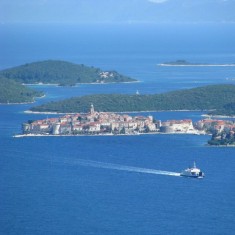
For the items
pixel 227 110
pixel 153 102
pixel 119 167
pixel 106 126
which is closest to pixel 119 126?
pixel 106 126

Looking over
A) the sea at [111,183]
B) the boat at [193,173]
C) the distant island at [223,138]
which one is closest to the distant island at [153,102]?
the sea at [111,183]

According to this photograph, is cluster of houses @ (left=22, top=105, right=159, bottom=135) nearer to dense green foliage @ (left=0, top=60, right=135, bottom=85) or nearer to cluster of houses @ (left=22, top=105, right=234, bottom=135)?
cluster of houses @ (left=22, top=105, right=234, bottom=135)

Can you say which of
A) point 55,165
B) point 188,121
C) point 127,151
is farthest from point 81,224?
point 188,121

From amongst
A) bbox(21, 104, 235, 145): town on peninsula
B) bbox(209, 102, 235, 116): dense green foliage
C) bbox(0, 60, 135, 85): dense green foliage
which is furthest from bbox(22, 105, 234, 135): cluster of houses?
bbox(0, 60, 135, 85): dense green foliage

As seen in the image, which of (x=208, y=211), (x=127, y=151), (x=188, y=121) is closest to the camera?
(x=208, y=211)

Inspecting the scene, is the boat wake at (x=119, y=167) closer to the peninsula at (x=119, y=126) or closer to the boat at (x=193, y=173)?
the boat at (x=193, y=173)

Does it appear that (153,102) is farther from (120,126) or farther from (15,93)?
(120,126)

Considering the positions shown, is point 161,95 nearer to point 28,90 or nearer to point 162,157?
point 28,90
